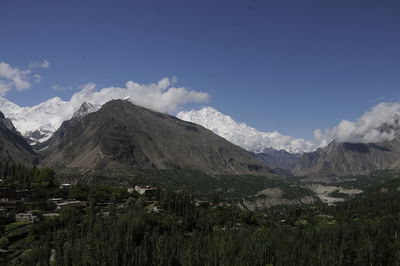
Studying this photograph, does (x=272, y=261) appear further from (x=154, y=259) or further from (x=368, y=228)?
(x=368, y=228)

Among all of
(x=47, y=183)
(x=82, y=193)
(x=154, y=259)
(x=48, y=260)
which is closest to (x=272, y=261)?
(x=154, y=259)

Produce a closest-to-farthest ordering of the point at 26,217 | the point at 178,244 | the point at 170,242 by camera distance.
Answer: the point at 170,242 → the point at 178,244 → the point at 26,217

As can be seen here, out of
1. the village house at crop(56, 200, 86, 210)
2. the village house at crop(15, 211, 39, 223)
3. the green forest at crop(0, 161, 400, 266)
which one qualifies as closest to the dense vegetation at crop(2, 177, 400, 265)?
the green forest at crop(0, 161, 400, 266)

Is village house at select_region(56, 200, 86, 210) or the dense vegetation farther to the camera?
village house at select_region(56, 200, 86, 210)

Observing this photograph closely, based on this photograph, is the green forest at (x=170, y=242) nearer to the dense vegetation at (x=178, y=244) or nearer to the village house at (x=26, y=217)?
the dense vegetation at (x=178, y=244)

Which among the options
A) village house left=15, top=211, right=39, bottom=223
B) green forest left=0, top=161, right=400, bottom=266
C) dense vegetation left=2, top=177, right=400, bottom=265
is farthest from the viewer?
village house left=15, top=211, right=39, bottom=223

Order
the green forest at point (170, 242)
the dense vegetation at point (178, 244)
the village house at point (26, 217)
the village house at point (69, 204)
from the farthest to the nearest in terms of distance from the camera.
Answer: the village house at point (69, 204) < the village house at point (26, 217) < the dense vegetation at point (178, 244) < the green forest at point (170, 242)

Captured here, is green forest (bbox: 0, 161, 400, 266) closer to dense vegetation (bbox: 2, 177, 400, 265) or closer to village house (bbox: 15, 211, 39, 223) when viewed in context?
dense vegetation (bbox: 2, 177, 400, 265)

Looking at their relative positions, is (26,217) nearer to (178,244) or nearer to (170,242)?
(170,242)

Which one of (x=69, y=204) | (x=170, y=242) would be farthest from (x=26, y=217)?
(x=170, y=242)

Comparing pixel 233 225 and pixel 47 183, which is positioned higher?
pixel 47 183

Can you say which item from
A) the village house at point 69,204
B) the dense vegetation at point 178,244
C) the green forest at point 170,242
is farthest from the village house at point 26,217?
the village house at point 69,204
